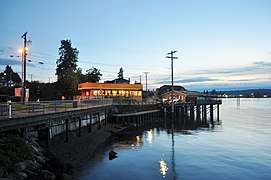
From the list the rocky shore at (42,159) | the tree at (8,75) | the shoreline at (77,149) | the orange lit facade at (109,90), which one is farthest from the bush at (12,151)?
the tree at (8,75)

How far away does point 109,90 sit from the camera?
6594 centimetres

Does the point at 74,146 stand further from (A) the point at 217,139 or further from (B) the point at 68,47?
(B) the point at 68,47

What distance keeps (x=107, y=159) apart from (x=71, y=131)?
8.29 meters

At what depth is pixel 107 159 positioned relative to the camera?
74.8 ft

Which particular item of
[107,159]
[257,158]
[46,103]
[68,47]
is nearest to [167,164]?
[107,159]

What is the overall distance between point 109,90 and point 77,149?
42.5m

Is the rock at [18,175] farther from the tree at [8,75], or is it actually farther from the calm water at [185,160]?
the tree at [8,75]

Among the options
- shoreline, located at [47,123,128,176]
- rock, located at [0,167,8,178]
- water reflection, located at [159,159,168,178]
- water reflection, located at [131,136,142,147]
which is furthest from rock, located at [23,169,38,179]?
water reflection, located at [131,136,142,147]

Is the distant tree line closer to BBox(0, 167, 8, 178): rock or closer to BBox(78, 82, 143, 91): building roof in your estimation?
BBox(78, 82, 143, 91): building roof

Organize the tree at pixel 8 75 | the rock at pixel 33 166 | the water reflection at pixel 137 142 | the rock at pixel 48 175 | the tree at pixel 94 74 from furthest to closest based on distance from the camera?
the tree at pixel 8 75 → the tree at pixel 94 74 → the water reflection at pixel 137 142 → the rock at pixel 48 175 → the rock at pixel 33 166

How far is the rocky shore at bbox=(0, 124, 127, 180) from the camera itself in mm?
13438

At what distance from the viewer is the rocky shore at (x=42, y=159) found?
13.4 meters

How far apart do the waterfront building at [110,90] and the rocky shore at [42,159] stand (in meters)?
38.0

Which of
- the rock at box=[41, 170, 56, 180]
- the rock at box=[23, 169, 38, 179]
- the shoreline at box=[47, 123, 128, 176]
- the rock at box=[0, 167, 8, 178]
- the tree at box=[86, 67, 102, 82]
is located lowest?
the shoreline at box=[47, 123, 128, 176]
